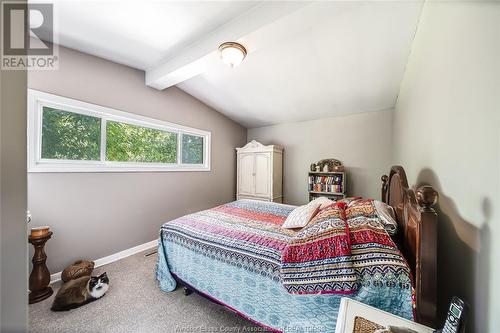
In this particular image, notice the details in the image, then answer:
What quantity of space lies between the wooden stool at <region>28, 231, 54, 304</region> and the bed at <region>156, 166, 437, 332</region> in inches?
42.3

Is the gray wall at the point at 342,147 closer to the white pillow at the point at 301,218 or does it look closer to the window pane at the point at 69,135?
the white pillow at the point at 301,218

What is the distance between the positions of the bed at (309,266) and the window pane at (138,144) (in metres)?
1.48

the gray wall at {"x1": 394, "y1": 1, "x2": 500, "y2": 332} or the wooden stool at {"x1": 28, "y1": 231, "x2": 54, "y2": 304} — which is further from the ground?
the gray wall at {"x1": 394, "y1": 1, "x2": 500, "y2": 332}

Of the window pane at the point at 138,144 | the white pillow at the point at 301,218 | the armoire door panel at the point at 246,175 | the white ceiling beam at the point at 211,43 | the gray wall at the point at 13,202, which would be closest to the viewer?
the gray wall at the point at 13,202

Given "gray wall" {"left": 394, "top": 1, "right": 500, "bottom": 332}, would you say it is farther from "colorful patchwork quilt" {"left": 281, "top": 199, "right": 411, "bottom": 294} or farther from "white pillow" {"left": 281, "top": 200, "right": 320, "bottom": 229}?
"white pillow" {"left": 281, "top": 200, "right": 320, "bottom": 229}

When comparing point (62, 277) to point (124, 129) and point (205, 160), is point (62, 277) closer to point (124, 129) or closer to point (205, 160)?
point (124, 129)

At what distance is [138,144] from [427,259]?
327cm

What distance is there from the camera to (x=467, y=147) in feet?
2.81

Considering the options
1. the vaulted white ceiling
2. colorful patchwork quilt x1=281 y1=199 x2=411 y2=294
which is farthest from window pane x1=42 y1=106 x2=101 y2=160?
colorful patchwork quilt x1=281 y1=199 x2=411 y2=294

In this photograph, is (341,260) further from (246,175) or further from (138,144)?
(246,175)

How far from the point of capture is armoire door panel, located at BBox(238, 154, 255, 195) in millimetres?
4088

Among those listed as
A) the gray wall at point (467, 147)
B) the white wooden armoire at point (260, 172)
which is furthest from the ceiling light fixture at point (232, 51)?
the white wooden armoire at point (260, 172)

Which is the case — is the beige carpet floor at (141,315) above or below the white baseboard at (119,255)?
below

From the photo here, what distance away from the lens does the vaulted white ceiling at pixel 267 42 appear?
1.61 metres
